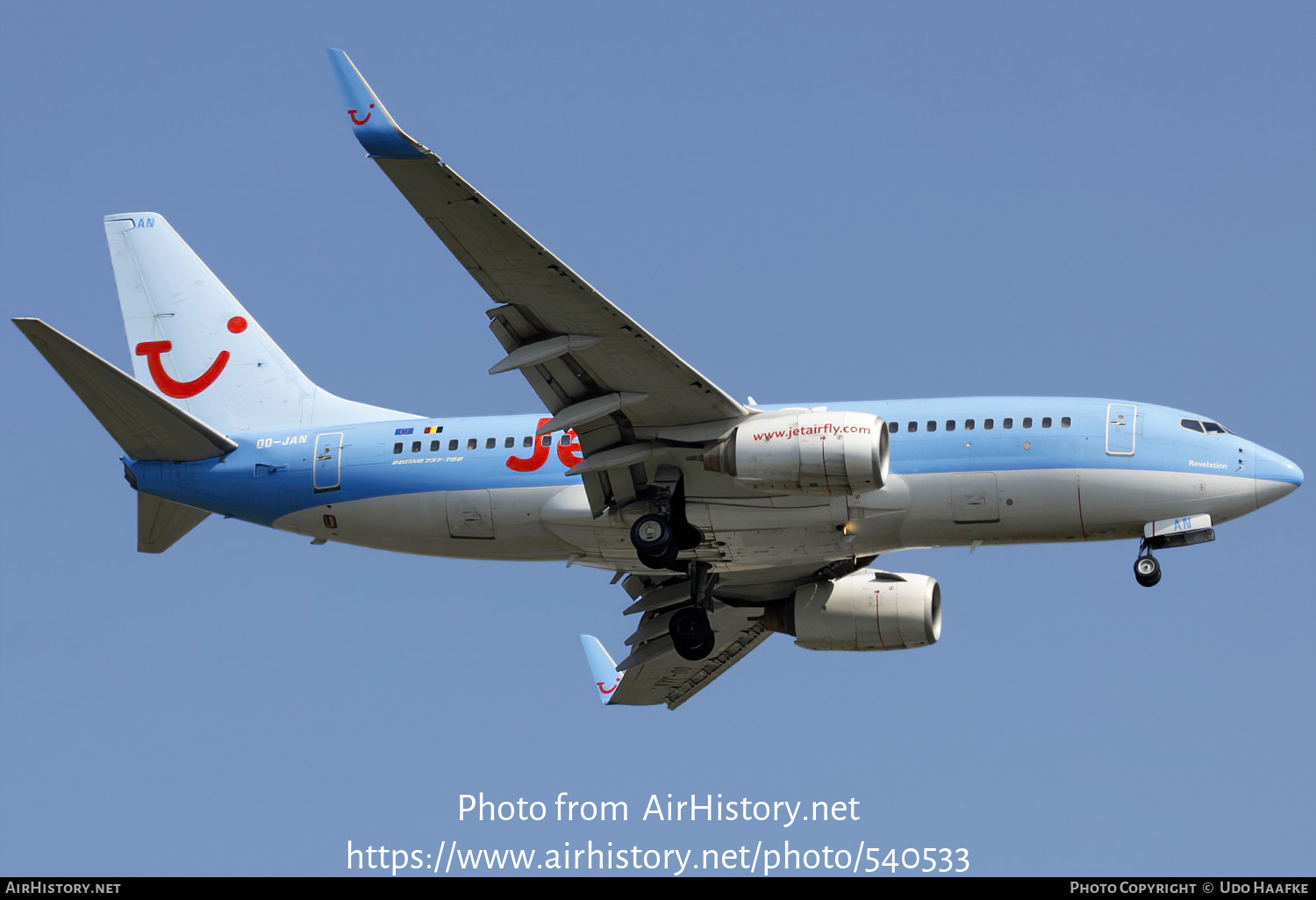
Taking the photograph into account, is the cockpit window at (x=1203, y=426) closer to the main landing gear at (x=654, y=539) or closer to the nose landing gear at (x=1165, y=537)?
the nose landing gear at (x=1165, y=537)

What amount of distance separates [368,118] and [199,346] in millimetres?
15928

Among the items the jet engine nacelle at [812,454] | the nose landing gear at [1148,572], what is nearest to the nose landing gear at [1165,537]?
the nose landing gear at [1148,572]

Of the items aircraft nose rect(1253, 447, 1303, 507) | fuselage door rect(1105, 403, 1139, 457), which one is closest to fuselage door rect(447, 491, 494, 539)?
fuselage door rect(1105, 403, 1139, 457)

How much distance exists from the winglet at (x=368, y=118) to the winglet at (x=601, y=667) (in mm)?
21599

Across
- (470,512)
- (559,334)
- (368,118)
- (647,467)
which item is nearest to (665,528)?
(647,467)

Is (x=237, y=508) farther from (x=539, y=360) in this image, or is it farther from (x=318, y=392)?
(x=539, y=360)

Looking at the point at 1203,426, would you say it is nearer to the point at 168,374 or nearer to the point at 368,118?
the point at 368,118

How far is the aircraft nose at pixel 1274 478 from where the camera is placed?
35.5 m

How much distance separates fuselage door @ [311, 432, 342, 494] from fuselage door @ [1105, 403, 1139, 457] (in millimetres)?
17521

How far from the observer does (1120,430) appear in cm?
3572

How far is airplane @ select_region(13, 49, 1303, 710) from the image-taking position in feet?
109

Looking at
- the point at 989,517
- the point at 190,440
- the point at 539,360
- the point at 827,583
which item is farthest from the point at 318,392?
the point at 989,517

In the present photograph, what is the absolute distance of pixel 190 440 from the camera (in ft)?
128

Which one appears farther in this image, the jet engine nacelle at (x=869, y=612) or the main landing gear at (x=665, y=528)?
the jet engine nacelle at (x=869, y=612)
